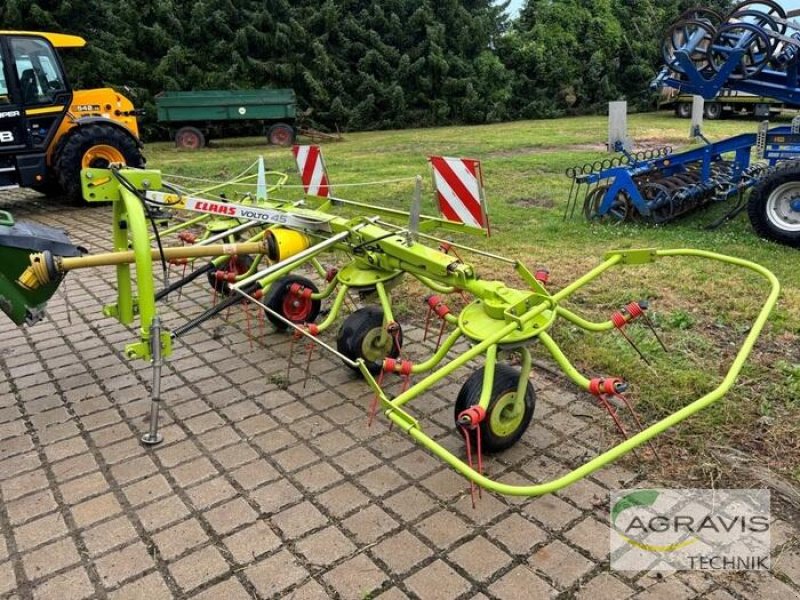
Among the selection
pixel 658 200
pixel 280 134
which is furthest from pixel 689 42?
pixel 280 134

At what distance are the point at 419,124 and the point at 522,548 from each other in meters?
19.4

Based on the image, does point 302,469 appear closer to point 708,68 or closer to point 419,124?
point 708,68

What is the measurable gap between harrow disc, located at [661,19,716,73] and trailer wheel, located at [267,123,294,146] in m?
11.0

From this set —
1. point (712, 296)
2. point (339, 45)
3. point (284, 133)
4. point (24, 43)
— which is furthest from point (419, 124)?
point (712, 296)

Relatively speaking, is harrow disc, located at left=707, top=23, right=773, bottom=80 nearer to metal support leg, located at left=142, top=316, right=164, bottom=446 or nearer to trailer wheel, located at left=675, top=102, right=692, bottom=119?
metal support leg, located at left=142, top=316, right=164, bottom=446

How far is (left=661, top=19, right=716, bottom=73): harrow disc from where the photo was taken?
6.63 m

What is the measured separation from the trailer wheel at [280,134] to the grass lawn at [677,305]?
4.90 metres

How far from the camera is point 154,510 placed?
8.92 feet

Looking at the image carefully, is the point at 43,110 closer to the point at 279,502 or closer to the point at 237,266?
the point at 237,266

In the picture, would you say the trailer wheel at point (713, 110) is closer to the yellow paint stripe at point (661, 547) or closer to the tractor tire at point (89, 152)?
the tractor tire at point (89, 152)

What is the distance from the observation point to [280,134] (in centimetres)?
1627

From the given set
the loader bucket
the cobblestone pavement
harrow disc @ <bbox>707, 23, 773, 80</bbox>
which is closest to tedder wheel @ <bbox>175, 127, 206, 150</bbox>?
harrow disc @ <bbox>707, 23, 773, 80</bbox>

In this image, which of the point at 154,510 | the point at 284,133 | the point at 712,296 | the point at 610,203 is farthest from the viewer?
the point at 284,133

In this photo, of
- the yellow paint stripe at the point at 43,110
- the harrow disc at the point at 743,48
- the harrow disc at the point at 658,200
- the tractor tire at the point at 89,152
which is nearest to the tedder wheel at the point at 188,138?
the tractor tire at the point at 89,152
